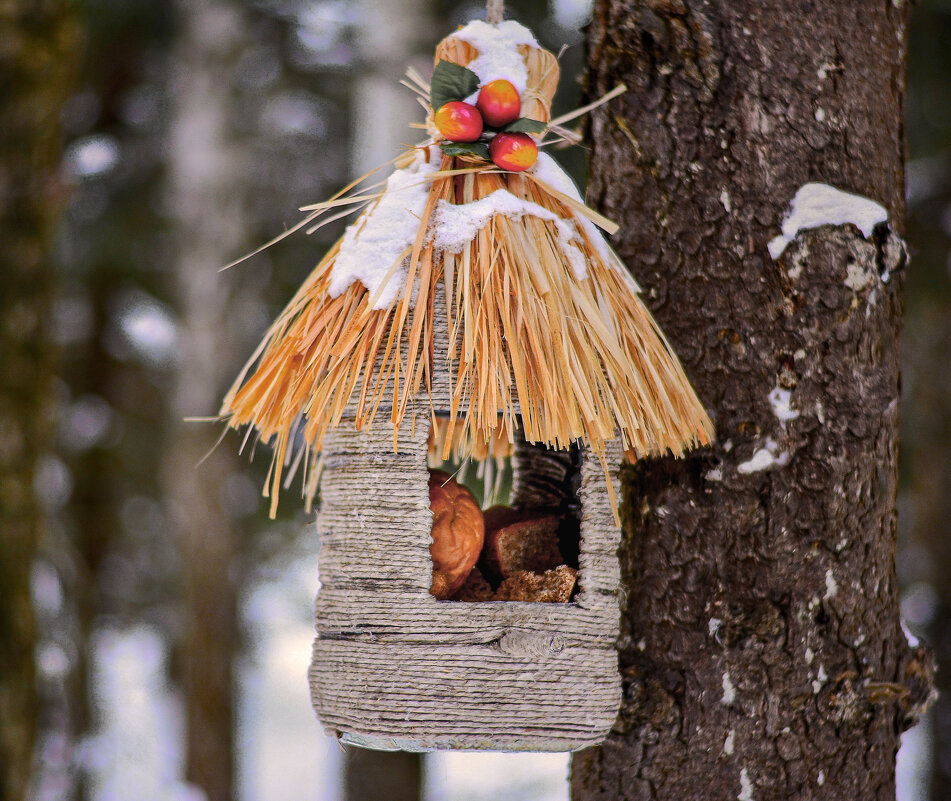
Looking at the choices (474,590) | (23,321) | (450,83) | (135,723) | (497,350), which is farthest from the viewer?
(135,723)

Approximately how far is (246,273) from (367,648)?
333 cm

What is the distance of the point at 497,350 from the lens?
1056 millimetres

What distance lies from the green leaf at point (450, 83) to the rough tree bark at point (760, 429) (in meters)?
0.27

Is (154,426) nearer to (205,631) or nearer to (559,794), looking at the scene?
(205,631)

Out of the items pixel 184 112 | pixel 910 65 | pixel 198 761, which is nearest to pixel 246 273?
pixel 184 112

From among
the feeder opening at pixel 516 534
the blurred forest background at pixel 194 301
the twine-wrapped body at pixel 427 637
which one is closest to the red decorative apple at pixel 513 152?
the twine-wrapped body at pixel 427 637

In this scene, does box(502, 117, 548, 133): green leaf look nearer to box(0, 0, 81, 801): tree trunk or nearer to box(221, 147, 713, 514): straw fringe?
box(221, 147, 713, 514): straw fringe

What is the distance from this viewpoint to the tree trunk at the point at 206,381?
12.9ft

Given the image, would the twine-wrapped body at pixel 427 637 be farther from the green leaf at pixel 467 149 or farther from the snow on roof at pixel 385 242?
the green leaf at pixel 467 149

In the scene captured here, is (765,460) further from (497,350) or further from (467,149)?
(467,149)

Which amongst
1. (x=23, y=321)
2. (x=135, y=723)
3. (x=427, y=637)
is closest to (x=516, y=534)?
(x=427, y=637)

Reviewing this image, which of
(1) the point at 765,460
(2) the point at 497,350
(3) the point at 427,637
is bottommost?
(3) the point at 427,637

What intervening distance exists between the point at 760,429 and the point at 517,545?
39 cm

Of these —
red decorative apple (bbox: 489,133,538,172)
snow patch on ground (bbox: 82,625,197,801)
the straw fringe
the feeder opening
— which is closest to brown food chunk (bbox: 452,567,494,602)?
the feeder opening
